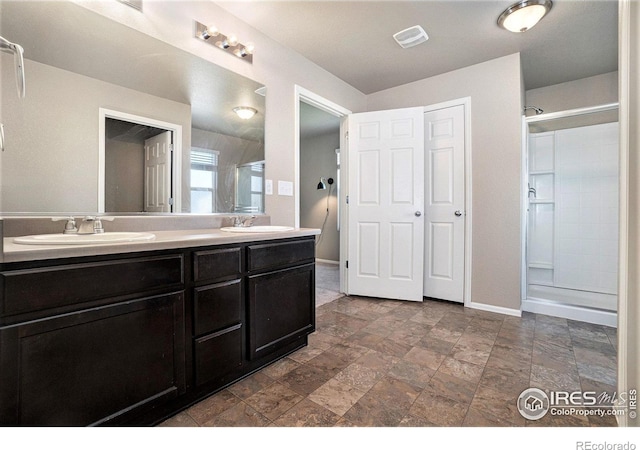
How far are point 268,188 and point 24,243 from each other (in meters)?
1.51

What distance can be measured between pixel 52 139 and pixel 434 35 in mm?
2635

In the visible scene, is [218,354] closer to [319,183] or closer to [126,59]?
[126,59]

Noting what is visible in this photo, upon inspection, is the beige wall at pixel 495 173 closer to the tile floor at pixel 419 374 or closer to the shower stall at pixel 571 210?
the shower stall at pixel 571 210

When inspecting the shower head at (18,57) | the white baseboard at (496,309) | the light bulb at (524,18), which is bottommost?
the white baseboard at (496,309)

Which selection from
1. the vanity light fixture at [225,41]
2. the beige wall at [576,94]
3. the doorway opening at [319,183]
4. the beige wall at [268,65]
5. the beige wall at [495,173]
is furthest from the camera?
the doorway opening at [319,183]

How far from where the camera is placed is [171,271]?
1.20 metres

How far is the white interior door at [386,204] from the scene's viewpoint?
296 centimetres

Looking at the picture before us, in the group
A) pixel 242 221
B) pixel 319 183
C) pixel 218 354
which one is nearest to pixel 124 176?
pixel 242 221

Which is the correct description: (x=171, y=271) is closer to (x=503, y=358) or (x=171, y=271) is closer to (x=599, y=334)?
(x=503, y=358)

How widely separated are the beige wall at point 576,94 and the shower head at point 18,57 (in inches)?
167

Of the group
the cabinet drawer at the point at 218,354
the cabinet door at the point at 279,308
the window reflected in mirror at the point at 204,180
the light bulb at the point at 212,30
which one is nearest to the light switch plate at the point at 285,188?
the window reflected in mirror at the point at 204,180

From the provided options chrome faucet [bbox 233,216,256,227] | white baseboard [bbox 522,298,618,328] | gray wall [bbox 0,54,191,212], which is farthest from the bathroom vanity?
white baseboard [bbox 522,298,618,328]

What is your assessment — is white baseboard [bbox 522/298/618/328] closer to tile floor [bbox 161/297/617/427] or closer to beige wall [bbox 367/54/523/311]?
tile floor [bbox 161/297/617/427]

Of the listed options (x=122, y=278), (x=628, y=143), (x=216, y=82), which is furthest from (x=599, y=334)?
(x=216, y=82)
